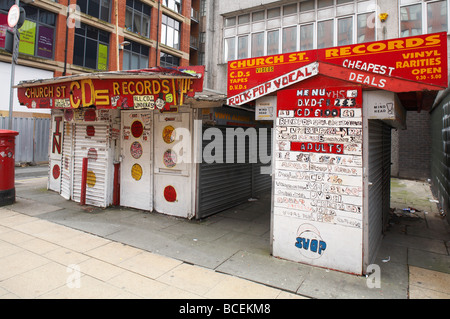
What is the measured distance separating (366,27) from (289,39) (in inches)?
140

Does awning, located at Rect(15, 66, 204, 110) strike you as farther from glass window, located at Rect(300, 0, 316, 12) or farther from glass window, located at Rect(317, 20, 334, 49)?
glass window, located at Rect(300, 0, 316, 12)

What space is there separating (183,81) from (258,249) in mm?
3455

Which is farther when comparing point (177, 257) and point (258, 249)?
point (258, 249)

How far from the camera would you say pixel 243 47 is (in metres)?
16.0

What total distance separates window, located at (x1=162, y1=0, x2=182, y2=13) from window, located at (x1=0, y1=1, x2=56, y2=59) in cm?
1217

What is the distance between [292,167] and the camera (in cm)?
459

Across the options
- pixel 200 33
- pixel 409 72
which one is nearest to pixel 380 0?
pixel 409 72

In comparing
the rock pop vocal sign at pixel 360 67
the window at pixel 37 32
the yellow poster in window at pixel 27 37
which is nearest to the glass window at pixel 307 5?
the rock pop vocal sign at pixel 360 67

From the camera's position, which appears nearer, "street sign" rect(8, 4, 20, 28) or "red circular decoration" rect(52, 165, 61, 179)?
"red circular decoration" rect(52, 165, 61, 179)

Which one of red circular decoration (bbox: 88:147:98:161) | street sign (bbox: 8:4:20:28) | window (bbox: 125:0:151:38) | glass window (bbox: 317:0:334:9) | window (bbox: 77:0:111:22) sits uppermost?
window (bbox: 125:0:151:38)

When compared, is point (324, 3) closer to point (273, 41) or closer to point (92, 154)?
point (273, 41)

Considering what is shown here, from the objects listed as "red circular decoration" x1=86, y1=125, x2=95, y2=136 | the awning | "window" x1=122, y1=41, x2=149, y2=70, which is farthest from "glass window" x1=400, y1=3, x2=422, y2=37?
"window" x1=122, y1=41, x2=149, y2=70

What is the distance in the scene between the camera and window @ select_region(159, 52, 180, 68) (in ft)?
95.4
